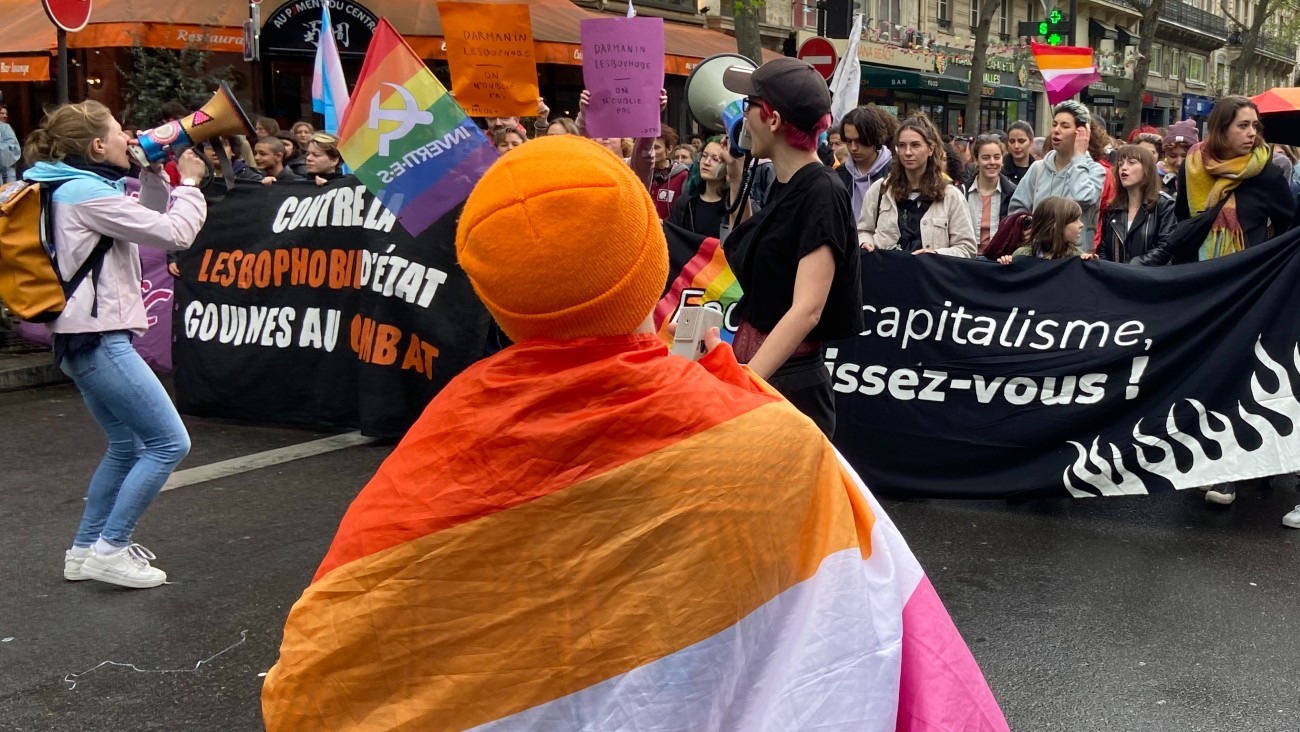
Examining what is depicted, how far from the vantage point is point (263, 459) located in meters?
7.06

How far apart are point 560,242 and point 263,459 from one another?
5.86m

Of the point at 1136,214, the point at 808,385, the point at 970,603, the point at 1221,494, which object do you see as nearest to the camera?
the point at 808,385

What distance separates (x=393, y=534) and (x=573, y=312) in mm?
380

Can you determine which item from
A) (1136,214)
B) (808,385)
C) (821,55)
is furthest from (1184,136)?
(808,385)

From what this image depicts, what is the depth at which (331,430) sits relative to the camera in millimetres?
7777

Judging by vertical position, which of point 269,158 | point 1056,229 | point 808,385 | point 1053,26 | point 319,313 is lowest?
point 319,313

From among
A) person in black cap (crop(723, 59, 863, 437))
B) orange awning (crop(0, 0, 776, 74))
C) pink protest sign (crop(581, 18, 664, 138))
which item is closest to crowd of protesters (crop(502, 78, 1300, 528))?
pink protest sign (crop(581, 18, 664, 138))

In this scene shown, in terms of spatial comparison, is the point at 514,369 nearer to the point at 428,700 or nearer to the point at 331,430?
the point at 428,700

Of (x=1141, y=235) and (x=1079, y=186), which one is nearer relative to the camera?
(x=1141, y=235)

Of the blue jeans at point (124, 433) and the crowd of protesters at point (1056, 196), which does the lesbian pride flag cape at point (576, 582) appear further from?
the crowd of protesters at point (1056, 196)

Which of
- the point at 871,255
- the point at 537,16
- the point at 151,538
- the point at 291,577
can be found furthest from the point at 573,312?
the point at 537,16

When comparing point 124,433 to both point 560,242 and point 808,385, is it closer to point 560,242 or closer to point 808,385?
point 808,385

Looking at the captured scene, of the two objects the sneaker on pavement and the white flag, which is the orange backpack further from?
the white flag

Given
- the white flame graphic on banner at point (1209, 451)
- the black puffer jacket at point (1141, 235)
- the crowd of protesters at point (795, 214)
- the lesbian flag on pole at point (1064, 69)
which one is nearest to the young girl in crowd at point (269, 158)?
the crowd of protesters at point (795, 214)
